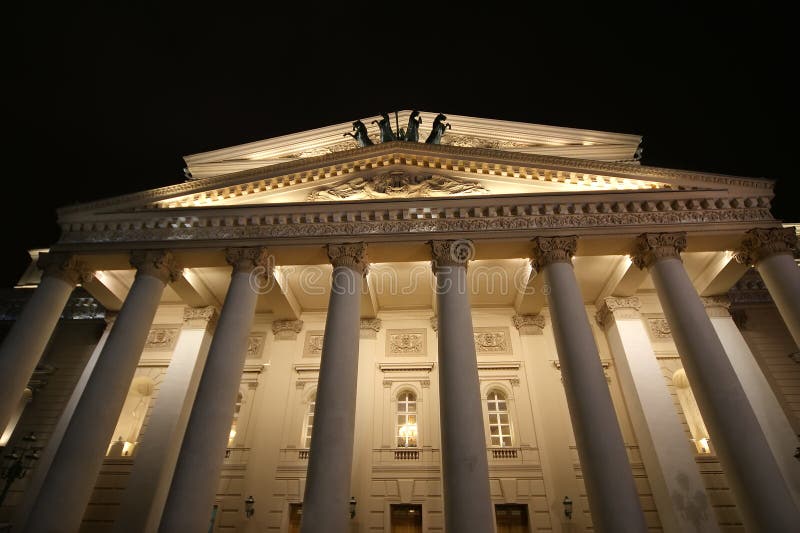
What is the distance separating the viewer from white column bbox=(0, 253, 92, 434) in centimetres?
1099

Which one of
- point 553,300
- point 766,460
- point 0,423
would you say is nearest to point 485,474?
point 553,300

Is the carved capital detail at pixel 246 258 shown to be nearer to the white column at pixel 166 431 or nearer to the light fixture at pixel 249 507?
the white column at pixel 166 431

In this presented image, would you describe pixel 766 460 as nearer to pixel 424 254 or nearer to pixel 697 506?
pixel 697 506

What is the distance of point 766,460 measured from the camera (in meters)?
8.69

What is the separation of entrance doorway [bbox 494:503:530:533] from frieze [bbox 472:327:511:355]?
4.72 m

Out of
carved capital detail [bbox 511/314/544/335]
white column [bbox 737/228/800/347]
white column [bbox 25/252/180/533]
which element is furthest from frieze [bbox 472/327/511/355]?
white column [bbox 25/252/180/533]

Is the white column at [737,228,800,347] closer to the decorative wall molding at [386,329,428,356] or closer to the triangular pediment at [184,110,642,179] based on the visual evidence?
the triangular pediment at [184,110,642,179]

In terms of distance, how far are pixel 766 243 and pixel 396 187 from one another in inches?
390

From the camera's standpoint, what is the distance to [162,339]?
16.5 meters

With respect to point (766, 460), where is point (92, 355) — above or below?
above

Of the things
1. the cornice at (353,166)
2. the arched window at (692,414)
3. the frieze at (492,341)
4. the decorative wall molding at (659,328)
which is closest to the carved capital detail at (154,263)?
the cornice at (353,166)

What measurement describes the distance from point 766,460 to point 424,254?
854 centimetres

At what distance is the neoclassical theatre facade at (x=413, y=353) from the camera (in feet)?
31.3

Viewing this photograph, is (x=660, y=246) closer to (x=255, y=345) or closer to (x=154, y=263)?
(x=255, y=345)
